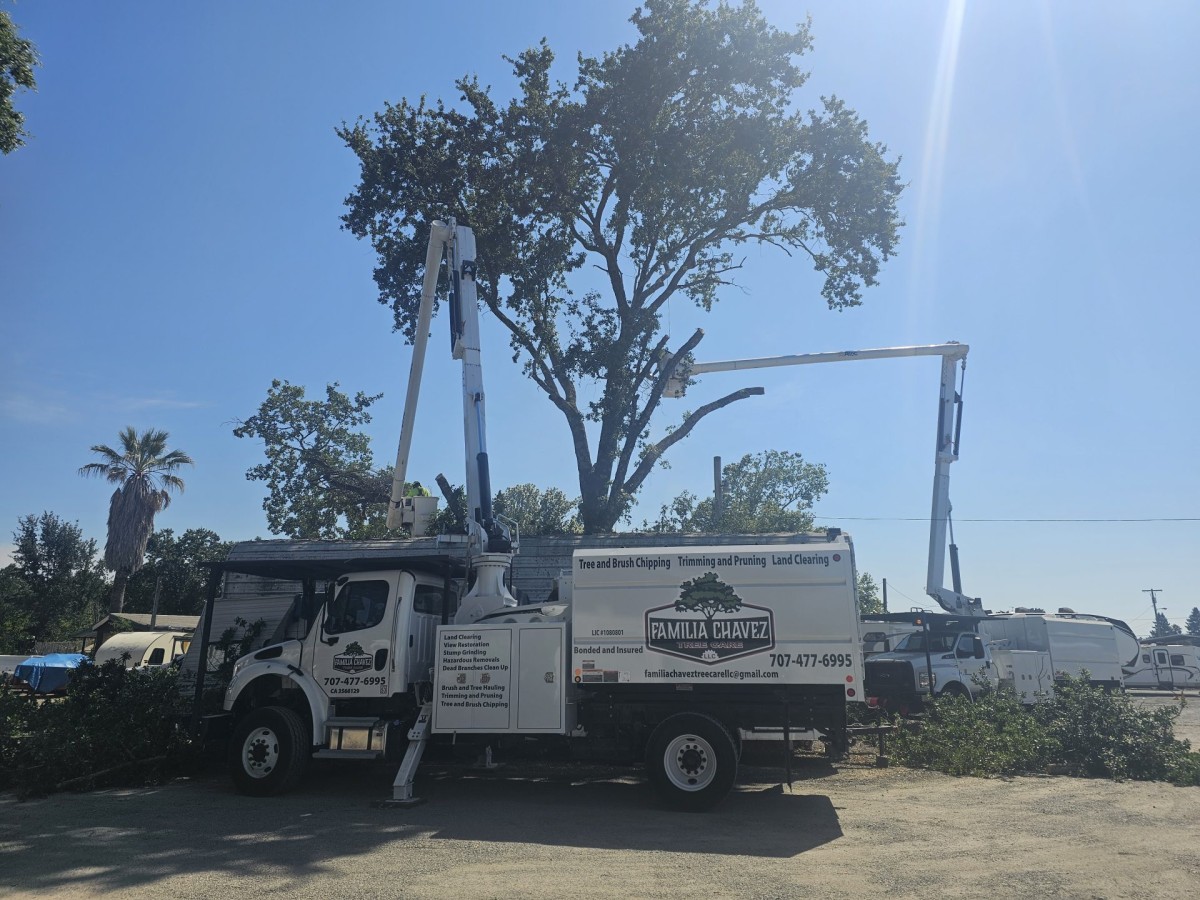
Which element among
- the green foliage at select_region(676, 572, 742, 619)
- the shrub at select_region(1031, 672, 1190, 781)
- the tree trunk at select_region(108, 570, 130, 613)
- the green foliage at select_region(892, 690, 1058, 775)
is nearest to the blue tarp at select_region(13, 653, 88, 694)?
the tree trunk at select_region(108, 570, 130, 613)

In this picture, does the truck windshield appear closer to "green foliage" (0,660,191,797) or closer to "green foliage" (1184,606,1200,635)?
"green foliage" (0,660,191,797)

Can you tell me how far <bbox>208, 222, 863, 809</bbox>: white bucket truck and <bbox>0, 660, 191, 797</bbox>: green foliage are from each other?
1523mm

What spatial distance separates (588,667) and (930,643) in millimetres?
11975

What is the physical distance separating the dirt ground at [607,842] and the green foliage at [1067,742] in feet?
2.43

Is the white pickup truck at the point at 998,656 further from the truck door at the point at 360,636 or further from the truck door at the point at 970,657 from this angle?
the truck door at the point at 360,636

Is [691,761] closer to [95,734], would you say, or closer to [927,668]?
[95,734]

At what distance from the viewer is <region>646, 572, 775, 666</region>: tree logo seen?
961 centimetres

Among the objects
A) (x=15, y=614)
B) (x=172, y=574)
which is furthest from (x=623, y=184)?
(x=172, y=574)

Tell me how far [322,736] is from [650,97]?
18.3 meters

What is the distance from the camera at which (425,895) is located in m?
6.55

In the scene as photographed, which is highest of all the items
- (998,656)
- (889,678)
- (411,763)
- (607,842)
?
(998,656)

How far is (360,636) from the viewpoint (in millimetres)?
10938

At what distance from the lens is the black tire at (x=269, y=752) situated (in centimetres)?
1050

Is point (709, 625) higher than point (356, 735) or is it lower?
higher
